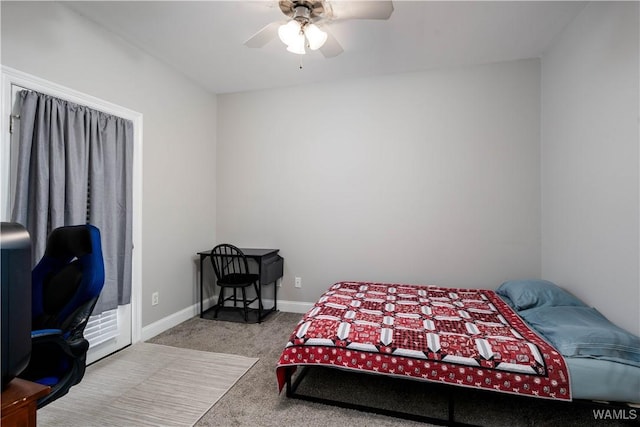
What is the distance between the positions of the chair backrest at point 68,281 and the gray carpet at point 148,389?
74 centimetres

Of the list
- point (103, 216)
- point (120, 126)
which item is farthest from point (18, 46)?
point (103, 216)

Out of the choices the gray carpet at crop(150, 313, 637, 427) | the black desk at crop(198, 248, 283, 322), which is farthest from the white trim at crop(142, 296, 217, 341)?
the gray carpet at crop(150, 313, 637, 427)

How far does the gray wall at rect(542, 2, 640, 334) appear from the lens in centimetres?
198

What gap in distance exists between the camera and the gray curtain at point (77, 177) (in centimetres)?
211

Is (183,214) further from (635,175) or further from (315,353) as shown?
(635,175)

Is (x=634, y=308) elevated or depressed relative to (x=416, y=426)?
elevated

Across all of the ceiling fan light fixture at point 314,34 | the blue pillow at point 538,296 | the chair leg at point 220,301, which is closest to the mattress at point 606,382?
the blue pillow at point 538,296

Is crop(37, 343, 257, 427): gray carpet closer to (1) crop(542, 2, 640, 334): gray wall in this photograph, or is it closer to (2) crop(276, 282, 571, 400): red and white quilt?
(2) crop(276, 282, 571, 400): red and white quilt

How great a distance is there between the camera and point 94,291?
1601mm

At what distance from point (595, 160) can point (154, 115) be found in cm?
386

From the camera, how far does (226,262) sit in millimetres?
3824

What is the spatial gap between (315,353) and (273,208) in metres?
2.23

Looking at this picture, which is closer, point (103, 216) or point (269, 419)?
point (269, 419)

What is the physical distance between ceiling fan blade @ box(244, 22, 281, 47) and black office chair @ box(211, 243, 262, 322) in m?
1.95
